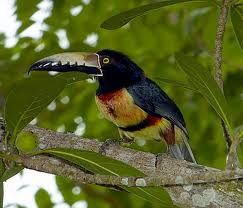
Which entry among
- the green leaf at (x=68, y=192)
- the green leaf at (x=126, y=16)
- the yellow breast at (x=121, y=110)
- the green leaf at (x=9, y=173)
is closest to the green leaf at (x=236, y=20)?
the green leaf at (x=126, y=16)

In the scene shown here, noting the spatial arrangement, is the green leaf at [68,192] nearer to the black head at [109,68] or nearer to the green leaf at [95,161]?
the black head at [109,68]

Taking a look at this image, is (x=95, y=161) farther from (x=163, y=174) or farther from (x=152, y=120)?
(x=152, y=120)

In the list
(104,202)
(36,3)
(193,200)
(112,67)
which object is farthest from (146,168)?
(104,202)

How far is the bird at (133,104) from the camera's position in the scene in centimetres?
348

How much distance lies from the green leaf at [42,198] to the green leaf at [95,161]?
2238 mm

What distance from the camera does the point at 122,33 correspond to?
15.5ft

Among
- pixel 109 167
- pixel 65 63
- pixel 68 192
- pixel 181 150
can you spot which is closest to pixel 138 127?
pixel 181 150

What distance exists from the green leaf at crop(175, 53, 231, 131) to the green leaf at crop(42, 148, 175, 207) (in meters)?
0.43

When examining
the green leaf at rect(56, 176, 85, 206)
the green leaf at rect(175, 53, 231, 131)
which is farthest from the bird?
the green leaf at rect(56, 176, 85, 206)

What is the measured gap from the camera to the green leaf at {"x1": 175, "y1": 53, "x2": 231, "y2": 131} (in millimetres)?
2416

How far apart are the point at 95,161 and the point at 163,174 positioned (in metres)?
0.31

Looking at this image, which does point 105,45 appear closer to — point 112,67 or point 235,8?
point 112,67

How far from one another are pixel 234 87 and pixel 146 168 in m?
2.36

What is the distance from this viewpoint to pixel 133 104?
11.5 feet
